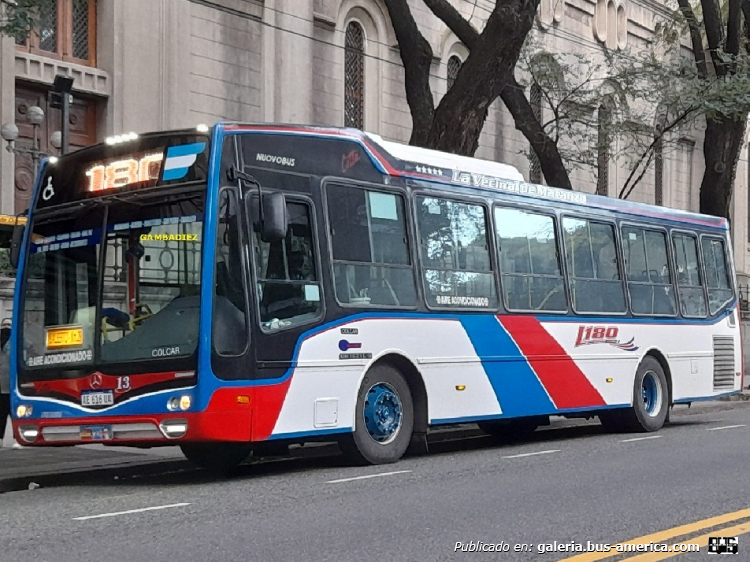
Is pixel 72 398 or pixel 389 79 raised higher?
pixel 389 79

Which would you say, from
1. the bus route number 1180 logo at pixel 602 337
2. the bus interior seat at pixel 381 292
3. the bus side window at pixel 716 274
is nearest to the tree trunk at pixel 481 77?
the bus route number 1180 logo at pixel 602 337

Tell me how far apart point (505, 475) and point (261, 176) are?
353cm

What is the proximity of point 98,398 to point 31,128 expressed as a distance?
11296mm

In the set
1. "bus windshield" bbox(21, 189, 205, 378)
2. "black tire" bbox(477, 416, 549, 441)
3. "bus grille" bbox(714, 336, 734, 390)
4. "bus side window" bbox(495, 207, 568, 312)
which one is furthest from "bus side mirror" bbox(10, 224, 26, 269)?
"bus grille" bbox(714, 336, 734, 390)

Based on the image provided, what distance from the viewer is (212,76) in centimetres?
2402

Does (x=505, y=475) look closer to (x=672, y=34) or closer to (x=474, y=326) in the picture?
(x=474, y=326)

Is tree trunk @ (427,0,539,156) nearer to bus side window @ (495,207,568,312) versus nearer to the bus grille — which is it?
bus side window @ (495,207,568,312)

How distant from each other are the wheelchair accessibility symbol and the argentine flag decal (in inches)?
58.3

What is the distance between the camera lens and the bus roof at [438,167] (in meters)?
12.4

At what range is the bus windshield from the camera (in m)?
11.1

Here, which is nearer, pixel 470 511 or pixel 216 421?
pixel 470 511

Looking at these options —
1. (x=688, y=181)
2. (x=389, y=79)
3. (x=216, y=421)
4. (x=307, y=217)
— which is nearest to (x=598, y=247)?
(x=307, y=217)

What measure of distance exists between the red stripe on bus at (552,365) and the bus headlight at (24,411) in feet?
17.6

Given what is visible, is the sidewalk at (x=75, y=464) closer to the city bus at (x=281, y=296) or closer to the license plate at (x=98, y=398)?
the city bus at (x=281, y=296)
